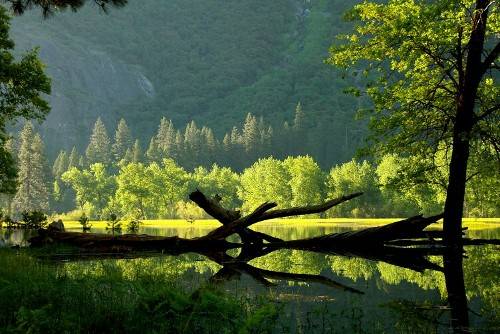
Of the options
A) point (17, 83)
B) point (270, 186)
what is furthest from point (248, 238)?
point (270, 186)

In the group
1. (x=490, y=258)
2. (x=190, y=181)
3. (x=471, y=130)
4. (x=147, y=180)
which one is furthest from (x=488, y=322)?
(x=190, y=181)

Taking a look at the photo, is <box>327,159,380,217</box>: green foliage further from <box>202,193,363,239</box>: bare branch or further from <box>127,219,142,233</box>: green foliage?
<box>202,193,363,239</box>: bare branch

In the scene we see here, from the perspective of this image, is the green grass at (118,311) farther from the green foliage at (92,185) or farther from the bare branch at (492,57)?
the green foliage at (92,185)

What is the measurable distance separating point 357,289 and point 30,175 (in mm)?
156254

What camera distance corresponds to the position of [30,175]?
157250mm

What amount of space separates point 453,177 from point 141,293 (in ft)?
→ 52.1

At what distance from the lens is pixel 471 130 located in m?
20.9

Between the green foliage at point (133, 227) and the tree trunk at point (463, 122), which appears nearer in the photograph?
the tree trunk at point (463, 122)

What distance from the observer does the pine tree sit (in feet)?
508

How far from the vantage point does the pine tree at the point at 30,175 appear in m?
155

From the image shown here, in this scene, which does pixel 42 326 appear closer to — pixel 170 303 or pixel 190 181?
pixel 170 303

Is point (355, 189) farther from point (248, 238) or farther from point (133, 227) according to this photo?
point (248, 238)

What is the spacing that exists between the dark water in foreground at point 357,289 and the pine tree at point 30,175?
145473 millimetres

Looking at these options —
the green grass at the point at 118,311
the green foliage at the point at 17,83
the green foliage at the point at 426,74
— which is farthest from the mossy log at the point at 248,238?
the green grass at the point at 118,311
